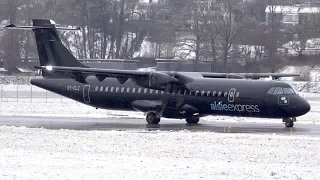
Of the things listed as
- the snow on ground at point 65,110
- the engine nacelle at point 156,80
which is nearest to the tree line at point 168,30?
the snow on ground at point 65,110

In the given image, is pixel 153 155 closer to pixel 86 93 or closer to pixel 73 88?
pixel 86 93

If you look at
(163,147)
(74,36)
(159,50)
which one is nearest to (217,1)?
(159,50)

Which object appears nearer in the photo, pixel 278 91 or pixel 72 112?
pixel 278 91

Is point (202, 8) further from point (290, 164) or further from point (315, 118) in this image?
point (290, 164)

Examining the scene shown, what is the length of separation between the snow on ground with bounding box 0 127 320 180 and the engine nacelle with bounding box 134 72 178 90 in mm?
4835

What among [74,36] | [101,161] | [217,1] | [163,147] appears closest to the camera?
[101,161]

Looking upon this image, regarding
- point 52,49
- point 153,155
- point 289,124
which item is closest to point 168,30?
point 52,49

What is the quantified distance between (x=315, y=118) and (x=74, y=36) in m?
35.2

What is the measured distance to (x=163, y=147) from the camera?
Answer: 79.7 ft

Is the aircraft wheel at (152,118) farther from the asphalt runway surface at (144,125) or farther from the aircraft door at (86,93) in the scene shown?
the aircraft door at (86,93)

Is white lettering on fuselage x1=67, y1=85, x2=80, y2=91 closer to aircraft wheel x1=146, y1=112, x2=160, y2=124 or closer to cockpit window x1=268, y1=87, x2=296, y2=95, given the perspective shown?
aircraft wheel x1=146, y1=112, x2=160, y2=124

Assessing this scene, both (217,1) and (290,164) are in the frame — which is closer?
(290,164)

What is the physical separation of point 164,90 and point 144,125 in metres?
1.93

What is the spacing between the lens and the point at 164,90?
34062 millimetres
